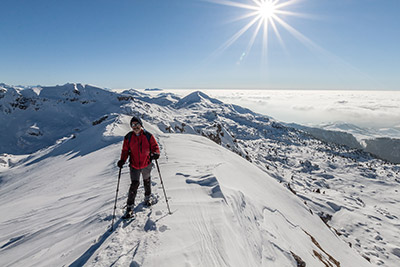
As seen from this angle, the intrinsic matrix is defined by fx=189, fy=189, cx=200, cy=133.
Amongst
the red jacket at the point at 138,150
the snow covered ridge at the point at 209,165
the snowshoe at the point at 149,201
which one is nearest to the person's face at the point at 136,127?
the red jacket at the point at 138,150

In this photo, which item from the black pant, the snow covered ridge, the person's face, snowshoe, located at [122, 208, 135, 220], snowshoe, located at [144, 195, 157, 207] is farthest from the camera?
the snow covered ridge

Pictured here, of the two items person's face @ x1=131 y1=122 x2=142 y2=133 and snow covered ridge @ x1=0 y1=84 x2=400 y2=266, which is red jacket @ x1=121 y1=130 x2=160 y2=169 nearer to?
person's face @ x1=131 y1=122 x2=142 y2=133

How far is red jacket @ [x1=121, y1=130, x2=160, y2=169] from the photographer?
21.9ft

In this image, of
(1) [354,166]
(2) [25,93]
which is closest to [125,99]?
(2) [25,93]

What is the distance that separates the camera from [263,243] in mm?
6562

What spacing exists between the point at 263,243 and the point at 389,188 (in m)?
143

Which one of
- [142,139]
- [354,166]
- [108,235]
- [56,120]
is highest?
[142,139]

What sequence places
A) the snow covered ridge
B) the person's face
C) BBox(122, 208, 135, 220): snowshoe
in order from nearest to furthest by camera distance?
BBox(122, 208, 135, 220): snowshoe, the person's face, the snow covered ridge

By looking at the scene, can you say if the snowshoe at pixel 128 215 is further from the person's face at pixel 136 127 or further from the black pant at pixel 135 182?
the person's face at pixel 136 127

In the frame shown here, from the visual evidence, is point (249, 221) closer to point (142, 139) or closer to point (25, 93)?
point (142, 139)

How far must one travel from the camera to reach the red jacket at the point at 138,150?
6.67m

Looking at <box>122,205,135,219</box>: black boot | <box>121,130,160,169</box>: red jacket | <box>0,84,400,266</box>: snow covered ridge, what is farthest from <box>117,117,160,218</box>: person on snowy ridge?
<box>0,84,400,266</box>: snow covered ridge

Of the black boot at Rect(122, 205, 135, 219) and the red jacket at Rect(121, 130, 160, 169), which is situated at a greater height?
the red jacket at Rect(121, 130, 160, 169)

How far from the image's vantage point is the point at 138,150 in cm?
666
